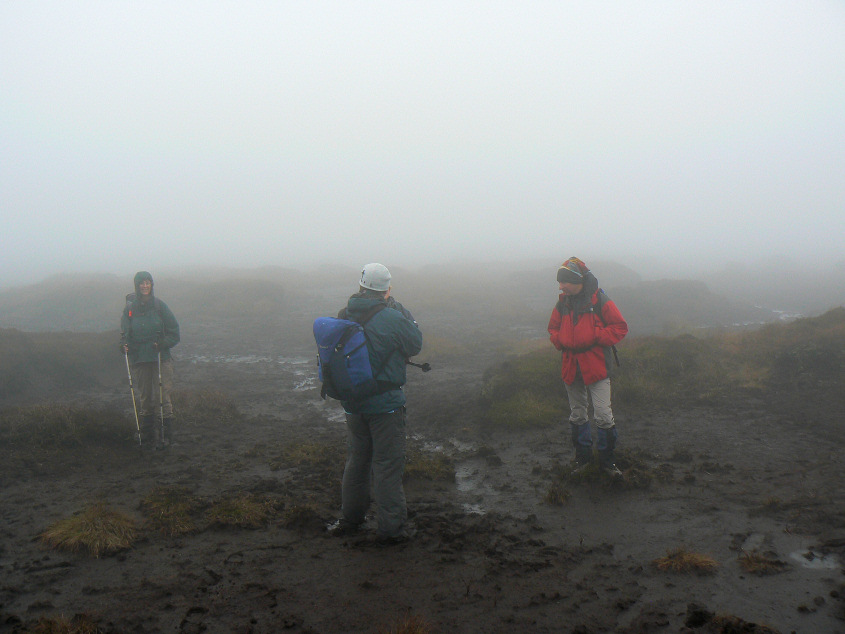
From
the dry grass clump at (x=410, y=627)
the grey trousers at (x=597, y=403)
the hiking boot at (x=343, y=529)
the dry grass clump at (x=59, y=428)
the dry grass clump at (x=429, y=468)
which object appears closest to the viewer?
the dry grass clump at (x=410, y=627)

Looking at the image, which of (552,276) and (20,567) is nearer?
(20,567)

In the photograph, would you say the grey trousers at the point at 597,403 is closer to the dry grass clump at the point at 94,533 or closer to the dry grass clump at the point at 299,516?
the dry grass clump at the point at 299,516

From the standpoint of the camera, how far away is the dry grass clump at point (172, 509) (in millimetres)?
6184

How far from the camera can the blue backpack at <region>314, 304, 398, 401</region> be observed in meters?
5.61

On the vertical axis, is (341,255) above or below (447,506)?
above

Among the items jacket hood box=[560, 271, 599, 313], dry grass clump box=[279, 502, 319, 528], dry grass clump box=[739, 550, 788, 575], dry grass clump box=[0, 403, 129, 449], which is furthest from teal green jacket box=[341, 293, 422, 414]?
dry grass clump box=[0, 403, 129, 449]

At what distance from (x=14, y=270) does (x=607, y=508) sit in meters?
85.1

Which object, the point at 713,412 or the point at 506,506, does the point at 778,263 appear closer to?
the point at 713,412

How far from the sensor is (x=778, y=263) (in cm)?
5691

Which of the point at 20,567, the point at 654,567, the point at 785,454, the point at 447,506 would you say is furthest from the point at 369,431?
the point at 785,454

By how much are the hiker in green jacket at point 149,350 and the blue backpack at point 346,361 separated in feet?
16.3

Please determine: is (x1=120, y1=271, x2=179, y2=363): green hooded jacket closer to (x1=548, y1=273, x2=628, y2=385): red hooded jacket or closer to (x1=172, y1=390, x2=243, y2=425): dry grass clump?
(x1=172, y1=390, x2=243, y2=425): dry grass clump

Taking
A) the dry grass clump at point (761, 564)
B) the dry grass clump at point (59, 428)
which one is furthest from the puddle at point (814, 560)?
the dry grass clump at point (59, 428)

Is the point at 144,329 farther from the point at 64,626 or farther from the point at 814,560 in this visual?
the point at 814,560
